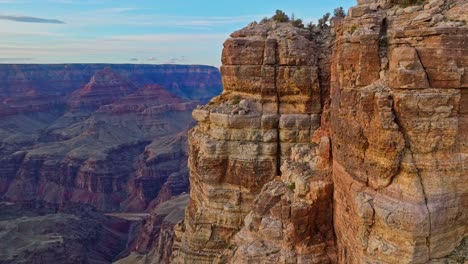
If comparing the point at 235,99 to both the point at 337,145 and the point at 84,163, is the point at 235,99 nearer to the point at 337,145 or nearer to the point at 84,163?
the point at 337,145

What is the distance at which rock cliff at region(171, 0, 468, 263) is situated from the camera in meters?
11.8

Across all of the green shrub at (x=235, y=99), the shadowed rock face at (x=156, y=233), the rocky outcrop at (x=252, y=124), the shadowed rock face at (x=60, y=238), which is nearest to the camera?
the rocky outcrop at (x=252, y=124)

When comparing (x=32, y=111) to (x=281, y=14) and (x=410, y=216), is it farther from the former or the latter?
(x=410, y=216)

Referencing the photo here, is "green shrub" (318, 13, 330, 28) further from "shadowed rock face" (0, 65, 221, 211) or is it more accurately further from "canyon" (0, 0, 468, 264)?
"shadowed rock face" (0, 65, 221, 211)

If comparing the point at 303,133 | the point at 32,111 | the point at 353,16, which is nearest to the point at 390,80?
the point at 353,16

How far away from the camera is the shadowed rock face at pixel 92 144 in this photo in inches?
3947

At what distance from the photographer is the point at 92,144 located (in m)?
115

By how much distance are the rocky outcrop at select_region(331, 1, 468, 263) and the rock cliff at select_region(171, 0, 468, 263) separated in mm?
30

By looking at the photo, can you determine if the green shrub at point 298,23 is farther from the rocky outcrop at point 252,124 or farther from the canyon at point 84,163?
the canyon at point 84,163

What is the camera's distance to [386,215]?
12.2 m

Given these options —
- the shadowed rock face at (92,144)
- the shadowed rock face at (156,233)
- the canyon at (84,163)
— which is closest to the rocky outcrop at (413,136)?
the shadowed rock face at (156,233)

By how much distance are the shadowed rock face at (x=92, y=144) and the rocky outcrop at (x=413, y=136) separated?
3201 inches

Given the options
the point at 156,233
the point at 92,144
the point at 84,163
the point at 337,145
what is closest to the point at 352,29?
the point at 337,145

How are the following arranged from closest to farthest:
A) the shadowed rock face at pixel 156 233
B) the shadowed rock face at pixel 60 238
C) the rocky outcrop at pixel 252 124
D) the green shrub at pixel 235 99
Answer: the rocky outcrop at pixel 252 124 < the green shrub at pixel 235 99 < the shadowed rock face at pixel 156 233 < the shadowed rock face at pixel 60 238
